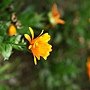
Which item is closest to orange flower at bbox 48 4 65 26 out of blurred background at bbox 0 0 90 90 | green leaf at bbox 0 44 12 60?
blurred background at bbox 0 0 90 90

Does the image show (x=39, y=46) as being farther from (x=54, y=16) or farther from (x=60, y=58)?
(x=60, y=58)

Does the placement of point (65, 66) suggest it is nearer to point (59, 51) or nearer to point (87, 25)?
point (59, 51)

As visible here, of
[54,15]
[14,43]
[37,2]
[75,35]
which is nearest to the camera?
[14,43]

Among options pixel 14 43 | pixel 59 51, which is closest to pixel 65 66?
pixel 59 51

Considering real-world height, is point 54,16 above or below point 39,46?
below

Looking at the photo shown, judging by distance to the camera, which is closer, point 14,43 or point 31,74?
point 14,43

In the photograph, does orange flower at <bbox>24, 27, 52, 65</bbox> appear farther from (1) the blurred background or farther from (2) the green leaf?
(1) the blurred background

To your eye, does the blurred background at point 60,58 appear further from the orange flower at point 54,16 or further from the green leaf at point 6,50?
the green leaf at point 6,50

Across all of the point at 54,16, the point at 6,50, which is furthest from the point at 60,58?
the point at 6,50

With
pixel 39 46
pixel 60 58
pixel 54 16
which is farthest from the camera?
pixel 60 58

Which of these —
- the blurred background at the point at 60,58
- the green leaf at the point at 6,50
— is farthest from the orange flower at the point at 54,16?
the green leaf at the point at 6,50

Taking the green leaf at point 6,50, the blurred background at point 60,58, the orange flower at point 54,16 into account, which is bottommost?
the blurred background at point 60,58
